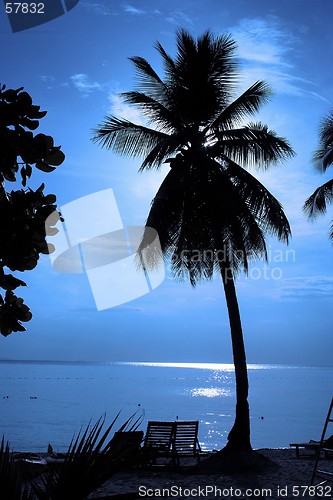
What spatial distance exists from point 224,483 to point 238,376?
3.70m

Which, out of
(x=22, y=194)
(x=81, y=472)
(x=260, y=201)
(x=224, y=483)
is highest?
(x=260, y=201)

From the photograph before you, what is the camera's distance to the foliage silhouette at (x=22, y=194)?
2.73 metres

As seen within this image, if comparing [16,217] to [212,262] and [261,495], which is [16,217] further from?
[212,262]

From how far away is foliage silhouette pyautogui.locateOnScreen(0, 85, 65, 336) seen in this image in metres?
2.73

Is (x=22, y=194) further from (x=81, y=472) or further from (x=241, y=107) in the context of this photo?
(x=241, y=107)

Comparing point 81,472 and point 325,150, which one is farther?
point 325,150

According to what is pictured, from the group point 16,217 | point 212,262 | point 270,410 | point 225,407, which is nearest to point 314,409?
point 270,410

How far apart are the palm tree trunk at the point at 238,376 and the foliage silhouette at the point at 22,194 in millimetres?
12156

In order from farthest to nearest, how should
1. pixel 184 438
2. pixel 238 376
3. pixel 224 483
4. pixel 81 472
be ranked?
pixel 238 376 → pixel 184 438 → pixel 224 483 → pixel 81 472

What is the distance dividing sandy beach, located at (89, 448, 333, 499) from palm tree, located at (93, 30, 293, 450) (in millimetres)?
1448

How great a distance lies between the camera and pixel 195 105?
16.4 metres

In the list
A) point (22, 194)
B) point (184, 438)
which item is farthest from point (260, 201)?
point (22, 194)

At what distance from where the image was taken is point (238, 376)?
1499 cm

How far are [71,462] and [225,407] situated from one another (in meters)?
116
